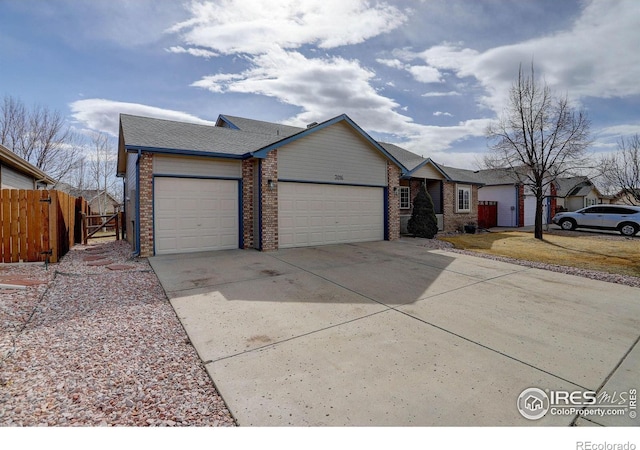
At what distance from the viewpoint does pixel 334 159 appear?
39.7 feet

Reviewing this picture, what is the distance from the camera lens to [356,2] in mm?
7316

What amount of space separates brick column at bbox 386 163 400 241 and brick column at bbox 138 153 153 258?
9193 millimetres

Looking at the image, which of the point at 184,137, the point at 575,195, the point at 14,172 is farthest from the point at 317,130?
the point at 575,195

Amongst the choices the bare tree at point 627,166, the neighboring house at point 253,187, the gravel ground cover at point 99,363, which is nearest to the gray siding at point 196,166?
the neighboring house at point 253,187

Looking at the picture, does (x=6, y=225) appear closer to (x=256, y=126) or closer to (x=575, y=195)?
(x=256, y=126)

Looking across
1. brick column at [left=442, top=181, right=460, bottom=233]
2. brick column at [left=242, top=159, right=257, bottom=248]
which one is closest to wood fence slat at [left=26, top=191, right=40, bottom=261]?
brick column at [left=242, top=159, right=257, bottom=248]

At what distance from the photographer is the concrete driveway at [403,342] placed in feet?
8.67

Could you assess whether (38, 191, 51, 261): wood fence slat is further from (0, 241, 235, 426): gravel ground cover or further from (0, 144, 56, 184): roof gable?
(0, 241, 235, 426): gravel ground cover

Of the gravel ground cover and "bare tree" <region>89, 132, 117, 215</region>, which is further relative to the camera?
"bare tree" <region>89, 132, 117, 215</region>

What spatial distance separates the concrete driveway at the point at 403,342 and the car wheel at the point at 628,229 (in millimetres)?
14305

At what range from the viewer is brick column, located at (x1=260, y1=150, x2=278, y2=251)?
1048 centimetres

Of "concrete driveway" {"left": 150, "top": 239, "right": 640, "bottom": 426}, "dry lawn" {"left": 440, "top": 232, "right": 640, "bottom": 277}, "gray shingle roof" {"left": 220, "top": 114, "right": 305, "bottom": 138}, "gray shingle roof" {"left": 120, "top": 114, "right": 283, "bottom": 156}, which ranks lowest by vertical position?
"concrete driveway" {"left": 150, "top": 239, "right": 640, "bottom": 426}
